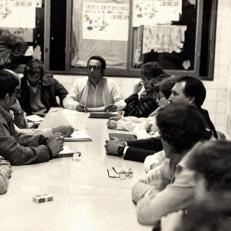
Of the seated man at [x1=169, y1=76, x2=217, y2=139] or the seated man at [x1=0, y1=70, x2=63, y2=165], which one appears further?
the seated man at [x1=169, y1=76, x2=217, y2=139]

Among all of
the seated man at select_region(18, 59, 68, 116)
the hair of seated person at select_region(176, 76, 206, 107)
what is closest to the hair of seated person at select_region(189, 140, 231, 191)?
the hair of seated person at select_region(176, 76, 206, 107)

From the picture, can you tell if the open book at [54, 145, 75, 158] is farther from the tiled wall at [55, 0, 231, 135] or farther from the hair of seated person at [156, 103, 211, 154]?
the tiled wall at [55, 0, 231, 135]

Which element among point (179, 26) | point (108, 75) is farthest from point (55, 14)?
point (179, 26)

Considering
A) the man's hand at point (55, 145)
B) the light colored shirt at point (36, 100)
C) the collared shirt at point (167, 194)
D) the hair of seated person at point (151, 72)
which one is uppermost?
the hair of seated person at point (151, 72)

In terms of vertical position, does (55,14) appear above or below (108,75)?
above

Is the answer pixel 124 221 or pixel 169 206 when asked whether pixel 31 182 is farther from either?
pixel 169 206

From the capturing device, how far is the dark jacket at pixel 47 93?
5908 millimetres

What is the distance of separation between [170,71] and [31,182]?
4.15 metres

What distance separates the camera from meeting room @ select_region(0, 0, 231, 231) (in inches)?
65.9

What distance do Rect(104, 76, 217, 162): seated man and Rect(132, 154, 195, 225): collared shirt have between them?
1093mm

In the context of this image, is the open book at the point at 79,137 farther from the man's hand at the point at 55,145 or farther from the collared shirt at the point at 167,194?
the collared shirt at the point at 167,194

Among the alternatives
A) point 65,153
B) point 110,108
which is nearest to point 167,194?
point 65,153

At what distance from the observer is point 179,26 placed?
6527mm

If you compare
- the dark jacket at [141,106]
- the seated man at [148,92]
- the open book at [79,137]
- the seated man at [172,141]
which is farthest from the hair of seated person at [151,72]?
the seated man at [172,141]
